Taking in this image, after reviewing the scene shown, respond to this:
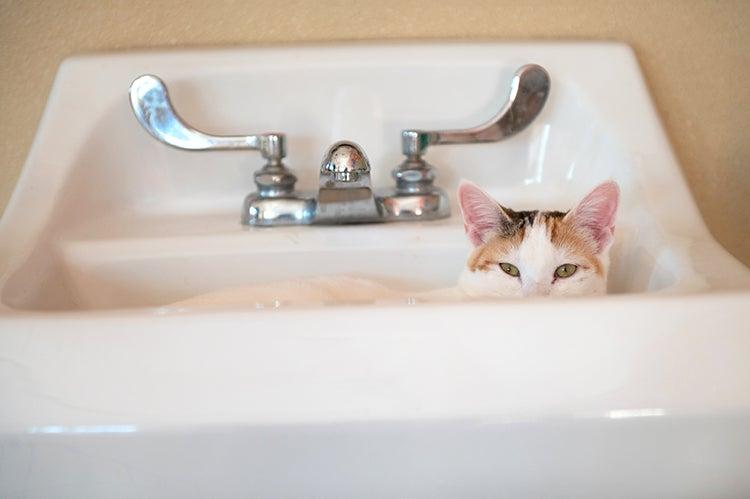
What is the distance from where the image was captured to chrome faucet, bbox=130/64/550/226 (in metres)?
0.62

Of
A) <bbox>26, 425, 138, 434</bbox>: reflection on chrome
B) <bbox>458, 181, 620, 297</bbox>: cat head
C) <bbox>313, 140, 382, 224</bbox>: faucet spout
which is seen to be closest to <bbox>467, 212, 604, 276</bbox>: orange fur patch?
<bbox>458, 181, 620, 297</bbox>: cat head

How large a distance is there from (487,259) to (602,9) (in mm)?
308

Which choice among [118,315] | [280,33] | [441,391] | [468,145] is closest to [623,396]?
[441,391]

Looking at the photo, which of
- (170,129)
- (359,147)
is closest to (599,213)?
(359,147)

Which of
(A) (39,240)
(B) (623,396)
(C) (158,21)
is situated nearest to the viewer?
(B) (623,396)

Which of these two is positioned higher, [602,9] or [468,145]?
[602,9]

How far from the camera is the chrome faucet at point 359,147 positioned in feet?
2.05

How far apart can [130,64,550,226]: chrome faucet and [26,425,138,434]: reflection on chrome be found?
323 millimetres

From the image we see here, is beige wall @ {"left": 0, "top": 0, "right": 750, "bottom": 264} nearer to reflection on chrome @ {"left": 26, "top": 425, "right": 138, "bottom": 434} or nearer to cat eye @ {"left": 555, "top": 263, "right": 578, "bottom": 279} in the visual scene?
cat eye @ {"left": 555, "top": 263, "right": 578, "bottom": 279}

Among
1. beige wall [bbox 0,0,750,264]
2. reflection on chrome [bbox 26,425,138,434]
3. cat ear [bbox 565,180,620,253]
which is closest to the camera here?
reflection on chrome [bbox 26,425,138,434]

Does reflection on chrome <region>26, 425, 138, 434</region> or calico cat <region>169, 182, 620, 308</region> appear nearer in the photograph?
reflection on chrome <region>26, 425, 138, 434</region>

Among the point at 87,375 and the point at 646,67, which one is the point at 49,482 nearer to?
the point at 87,375

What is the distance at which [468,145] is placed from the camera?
69 centimetres

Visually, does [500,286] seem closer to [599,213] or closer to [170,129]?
[599,213]
